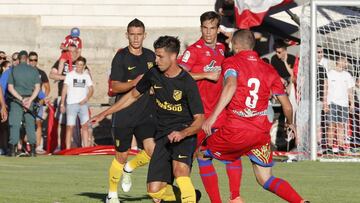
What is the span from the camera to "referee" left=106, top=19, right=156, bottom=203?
13008 millimetres

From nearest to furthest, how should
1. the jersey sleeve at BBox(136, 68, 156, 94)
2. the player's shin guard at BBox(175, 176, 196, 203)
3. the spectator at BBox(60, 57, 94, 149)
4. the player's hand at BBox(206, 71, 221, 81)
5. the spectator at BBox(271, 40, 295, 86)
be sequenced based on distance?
the player's shin guard at BBox(175, 176, 196, 203) < the jersey sleeve at BBox(136, 68, 156, 94) < the player's hand at BBox(206, 71, 221, 81) < the spectator at BBox(60, 57, 94, 149) < the spectator at BBox(271, 40, 295, 86)

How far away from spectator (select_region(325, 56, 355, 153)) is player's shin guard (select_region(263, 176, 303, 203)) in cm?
1011

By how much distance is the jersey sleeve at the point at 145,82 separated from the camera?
11.5m

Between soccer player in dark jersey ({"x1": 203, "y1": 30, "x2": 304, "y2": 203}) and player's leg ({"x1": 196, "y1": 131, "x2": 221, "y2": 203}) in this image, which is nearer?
soccer player in dark jersey ({"x1": 203, "y1": 30, "x2": 304, "y2": 203})

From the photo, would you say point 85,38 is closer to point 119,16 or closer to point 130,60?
point 119,16

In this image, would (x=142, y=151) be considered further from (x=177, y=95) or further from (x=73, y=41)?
(x=73, y=41)

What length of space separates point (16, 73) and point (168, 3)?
21.5ft

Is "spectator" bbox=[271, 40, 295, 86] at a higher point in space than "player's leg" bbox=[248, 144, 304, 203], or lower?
higher

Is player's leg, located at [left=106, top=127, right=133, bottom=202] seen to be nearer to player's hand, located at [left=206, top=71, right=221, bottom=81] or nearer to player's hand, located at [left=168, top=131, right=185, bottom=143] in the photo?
player's hand, located at [left=206, top=71, right=221, bottom=81]

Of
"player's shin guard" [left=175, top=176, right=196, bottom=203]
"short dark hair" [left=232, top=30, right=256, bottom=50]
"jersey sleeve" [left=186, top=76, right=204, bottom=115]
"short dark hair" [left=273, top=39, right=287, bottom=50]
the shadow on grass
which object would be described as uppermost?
"short dark hair" [left=273, top=39, right=287, bottom=50]

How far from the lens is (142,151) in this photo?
13.0m

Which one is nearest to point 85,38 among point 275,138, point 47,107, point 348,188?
point 47,107

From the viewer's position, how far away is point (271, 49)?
26031mm

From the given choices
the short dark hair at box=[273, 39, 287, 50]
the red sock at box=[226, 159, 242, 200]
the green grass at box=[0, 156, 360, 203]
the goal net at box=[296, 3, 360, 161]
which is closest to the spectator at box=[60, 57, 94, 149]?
the green grass at box=[0, 156, 360, 203]
